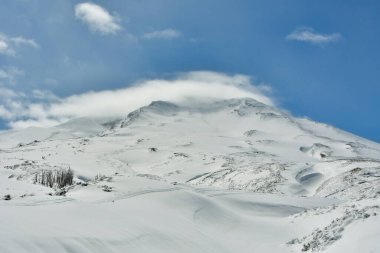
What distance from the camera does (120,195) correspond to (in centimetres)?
2419

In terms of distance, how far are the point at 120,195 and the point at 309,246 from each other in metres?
9.34

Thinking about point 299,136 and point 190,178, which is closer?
point 190,178

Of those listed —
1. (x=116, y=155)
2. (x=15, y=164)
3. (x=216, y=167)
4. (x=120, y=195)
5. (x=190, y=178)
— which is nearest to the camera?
(x=120, y=195)

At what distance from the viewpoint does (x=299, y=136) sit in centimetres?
11712

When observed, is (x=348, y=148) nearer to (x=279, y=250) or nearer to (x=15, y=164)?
(x=15, y=164)

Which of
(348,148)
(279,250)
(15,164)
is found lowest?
(279,250)

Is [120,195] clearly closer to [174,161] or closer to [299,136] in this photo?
[174,161]

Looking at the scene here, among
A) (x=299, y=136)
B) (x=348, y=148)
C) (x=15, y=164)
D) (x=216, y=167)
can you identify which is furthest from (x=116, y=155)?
(x=299, y=136)

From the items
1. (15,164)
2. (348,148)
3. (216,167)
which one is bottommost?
(15,164)

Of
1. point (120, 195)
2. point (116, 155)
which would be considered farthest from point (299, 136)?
point (120, 195)

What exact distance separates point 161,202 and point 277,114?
134540 mm

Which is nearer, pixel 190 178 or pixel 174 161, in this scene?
pixel 190 178

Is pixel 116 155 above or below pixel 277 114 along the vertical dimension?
below

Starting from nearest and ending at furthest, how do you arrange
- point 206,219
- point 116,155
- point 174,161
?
point 206,219, point 174,161, point 116,155
